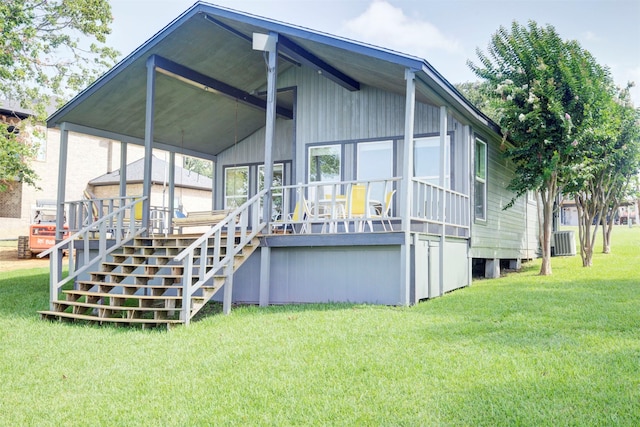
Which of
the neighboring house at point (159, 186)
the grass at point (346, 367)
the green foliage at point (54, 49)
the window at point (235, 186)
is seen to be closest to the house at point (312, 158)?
the window at point (235, 186)

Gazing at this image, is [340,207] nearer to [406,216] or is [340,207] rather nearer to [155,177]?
[406,216]

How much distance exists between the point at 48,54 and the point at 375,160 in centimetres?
1325

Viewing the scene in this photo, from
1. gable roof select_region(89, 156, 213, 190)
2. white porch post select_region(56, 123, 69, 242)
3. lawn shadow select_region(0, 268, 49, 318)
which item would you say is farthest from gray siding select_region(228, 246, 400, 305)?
gable roof select_region(89, 156, 213, 190)

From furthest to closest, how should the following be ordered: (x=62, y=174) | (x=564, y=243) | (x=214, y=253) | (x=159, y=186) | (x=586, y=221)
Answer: (x=159, y=186) < (x=564, y=243) < (x=586, y=221) < (x=62, y=174) < (x=214, y=253)

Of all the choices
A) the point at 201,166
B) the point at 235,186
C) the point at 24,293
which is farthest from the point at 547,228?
the point at 201,166

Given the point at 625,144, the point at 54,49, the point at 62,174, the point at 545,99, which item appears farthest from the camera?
the point at 54,49

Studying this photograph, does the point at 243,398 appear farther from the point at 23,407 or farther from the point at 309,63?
the point at 309,63

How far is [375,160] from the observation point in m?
11.1

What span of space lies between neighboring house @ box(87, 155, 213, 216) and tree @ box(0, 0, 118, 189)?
668cm

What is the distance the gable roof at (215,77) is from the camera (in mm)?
8750

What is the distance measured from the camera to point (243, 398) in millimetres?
4121

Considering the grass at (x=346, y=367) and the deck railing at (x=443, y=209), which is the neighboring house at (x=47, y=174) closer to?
the deck railing at (x=443, y=209)

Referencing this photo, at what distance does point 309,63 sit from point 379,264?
4.10m

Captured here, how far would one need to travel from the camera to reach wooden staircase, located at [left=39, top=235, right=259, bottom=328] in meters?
7.17
